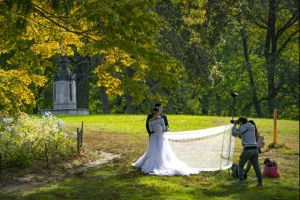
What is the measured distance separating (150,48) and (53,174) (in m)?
4.67

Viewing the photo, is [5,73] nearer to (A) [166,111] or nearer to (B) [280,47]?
(A) [166,111]

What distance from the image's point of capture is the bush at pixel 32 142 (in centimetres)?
1446

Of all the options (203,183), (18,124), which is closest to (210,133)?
(203,183)

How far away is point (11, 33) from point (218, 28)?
53.3ft

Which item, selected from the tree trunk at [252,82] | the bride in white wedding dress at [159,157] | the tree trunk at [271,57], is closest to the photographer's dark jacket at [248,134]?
the bride in white wedding dress at [159,157]

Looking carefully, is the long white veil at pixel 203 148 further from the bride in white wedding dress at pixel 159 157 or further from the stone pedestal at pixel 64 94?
the stone pedestal at pixel 64 94

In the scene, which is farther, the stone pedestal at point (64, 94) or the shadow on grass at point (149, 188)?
the stone pedestal at point (64, 94)

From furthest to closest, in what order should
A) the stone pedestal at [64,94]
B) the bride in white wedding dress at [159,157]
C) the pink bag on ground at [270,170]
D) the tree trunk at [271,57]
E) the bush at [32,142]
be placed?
1. the tree trunk at [271,57]
2. the stone pedestal at [64,94]
3. the bush at [32,142]
4. the pink bag on ground at [270,170]
5. the bride in white wedding dress at [159,157]

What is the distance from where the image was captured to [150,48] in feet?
39.5

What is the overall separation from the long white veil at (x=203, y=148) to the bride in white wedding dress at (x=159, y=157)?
3.94ft

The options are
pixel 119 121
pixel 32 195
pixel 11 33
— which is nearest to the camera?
pixel 32 195

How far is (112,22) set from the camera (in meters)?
10.3

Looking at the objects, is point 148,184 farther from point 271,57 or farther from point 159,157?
point 271,57

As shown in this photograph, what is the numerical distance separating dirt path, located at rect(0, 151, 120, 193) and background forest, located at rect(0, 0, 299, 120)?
202 centimetres
